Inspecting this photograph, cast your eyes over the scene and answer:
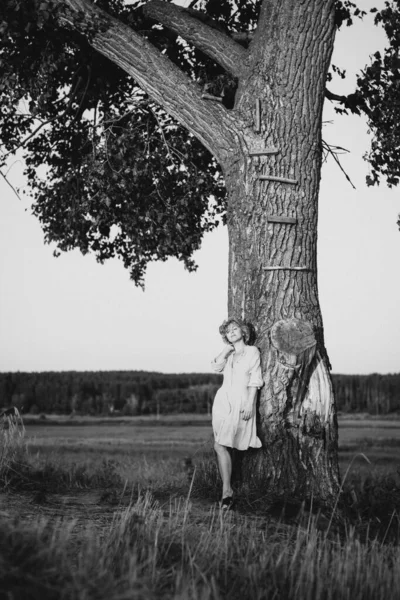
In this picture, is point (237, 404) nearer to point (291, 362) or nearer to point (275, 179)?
point (291, 362)

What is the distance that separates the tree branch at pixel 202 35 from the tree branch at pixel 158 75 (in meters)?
0.67

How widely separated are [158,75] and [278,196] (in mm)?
2136

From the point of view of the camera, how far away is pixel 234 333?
802cm

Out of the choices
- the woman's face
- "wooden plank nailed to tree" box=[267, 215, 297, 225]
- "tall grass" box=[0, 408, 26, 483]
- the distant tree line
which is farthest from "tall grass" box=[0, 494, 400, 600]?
the distant tree line

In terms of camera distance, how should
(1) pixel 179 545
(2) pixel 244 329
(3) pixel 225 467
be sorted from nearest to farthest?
(1) pixel 179 545 → (3) pixel 225 467 → (2) pixel 244 329

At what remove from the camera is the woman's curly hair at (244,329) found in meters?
8.03

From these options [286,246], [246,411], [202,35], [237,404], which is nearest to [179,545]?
[246,411]

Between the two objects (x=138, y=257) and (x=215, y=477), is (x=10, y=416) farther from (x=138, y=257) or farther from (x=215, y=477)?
(x=138, y=257)

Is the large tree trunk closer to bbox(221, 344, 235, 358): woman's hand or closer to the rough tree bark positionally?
the rough tree bark

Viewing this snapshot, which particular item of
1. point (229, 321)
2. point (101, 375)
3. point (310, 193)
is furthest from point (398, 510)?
point (101, 375)

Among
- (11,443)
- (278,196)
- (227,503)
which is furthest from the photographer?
(11,443)

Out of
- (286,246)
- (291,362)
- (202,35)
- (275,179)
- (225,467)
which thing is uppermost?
(202,35)

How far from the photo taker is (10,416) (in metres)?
9.73

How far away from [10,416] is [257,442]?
144 inches
